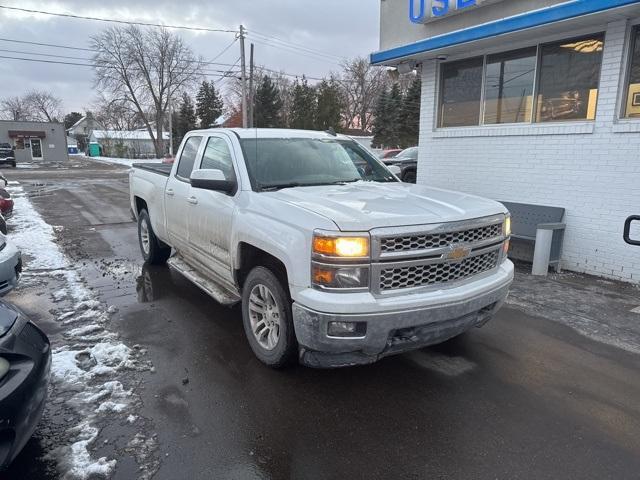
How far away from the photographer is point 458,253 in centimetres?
330

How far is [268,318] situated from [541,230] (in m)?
4.80

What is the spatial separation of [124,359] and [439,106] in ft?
25.0

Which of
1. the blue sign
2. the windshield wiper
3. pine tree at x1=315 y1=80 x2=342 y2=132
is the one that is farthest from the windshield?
pine tree at x1=315 y1=80 x2=342 y2=132

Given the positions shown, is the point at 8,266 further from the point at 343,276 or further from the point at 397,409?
the point at 397,409

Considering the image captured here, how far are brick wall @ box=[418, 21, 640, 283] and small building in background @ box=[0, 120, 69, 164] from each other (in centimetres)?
5325

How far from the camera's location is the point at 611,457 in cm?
278

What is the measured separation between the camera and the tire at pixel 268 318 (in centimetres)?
340

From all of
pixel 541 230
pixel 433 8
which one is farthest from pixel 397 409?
pixel 433 8

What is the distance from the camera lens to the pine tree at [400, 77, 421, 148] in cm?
4453

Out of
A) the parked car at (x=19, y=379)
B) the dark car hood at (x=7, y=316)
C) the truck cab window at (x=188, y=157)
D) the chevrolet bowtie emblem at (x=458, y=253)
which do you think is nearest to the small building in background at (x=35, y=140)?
the truck cab window at (x=188, y=157)

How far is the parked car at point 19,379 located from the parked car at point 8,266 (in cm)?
212

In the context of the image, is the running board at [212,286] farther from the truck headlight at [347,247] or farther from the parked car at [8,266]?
the parked car at [8,266]

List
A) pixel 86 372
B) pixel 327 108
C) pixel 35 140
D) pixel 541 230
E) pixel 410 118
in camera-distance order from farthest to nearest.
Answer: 1. pixel 327 108
2. pixel 35 140
3. pixel 410 118
4. pixel 541 230
5. pixel 86 372

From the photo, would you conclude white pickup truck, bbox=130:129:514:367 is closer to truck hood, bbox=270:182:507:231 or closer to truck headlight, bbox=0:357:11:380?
truck hood, bbox=270:182:507:231
